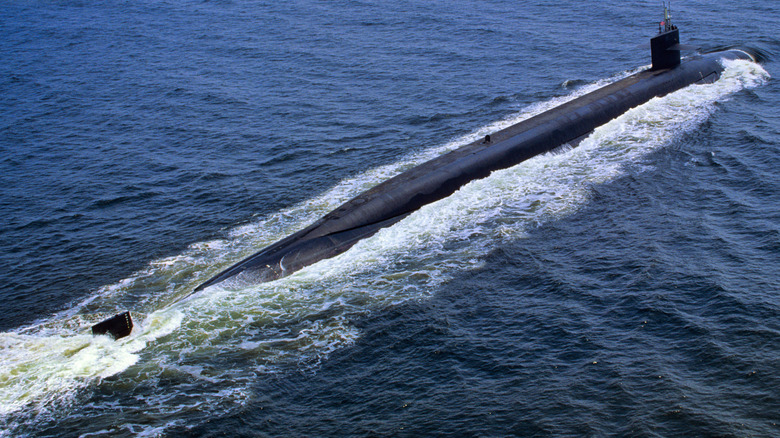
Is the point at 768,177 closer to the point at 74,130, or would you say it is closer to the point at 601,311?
the point at 601,311

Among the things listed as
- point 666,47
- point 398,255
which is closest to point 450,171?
point 398,255

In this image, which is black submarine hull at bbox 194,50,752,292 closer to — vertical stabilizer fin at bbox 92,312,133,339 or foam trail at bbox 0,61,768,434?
foam trail at bbox 0,61,768,434

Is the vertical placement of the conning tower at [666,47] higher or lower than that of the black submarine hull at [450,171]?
higher

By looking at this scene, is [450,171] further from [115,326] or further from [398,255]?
[115,326]

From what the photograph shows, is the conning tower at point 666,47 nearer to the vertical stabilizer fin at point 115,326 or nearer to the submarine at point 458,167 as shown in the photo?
the submarine at point 458,167

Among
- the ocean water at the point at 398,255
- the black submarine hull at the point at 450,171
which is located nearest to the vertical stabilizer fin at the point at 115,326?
the ocean water at the point at 398,255

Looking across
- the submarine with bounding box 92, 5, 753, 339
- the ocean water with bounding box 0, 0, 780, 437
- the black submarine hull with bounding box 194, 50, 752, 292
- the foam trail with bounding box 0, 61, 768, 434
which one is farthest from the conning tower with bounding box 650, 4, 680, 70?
the foam trail with bounding box 0, 61, 768, 434

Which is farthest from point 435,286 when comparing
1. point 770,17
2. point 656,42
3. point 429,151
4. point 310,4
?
point 310,4
